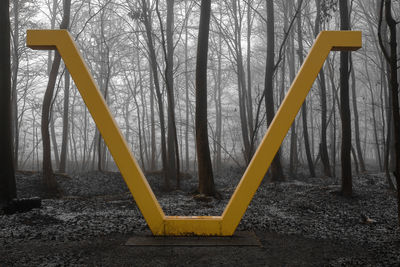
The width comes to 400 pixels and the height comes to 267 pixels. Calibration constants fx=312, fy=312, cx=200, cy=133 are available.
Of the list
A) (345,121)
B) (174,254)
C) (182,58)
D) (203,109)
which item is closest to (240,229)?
(174,254)

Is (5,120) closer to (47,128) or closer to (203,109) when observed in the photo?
(47,128)

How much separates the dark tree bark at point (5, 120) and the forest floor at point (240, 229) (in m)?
0.89

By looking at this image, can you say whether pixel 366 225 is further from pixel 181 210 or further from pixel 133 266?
pixel 133 266

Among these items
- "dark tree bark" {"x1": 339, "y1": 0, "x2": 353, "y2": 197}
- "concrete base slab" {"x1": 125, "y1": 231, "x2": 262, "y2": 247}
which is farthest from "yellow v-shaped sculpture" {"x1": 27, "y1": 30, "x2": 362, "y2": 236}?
"dark tree bark" {"x1": 339, "y1": 0, "x2": 353, "y2": 197}

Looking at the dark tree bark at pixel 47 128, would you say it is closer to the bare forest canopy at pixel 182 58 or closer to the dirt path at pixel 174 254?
the bare forest canopy at pixel 182 58

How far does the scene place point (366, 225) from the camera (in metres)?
5.89

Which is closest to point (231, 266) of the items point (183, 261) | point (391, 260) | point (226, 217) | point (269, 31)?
point (183, 261)

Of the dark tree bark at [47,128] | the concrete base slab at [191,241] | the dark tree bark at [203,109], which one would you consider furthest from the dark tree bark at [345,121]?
the dark tree bark at [47,128]

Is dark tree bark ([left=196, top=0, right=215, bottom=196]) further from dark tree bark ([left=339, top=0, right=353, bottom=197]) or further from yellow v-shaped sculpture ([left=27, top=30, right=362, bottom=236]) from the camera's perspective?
yellow v-shaped sculpture ([left=27, top=30, right=362, bottom=236])

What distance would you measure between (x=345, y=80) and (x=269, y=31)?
5.03 meters

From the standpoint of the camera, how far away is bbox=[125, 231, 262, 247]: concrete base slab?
13.1 ft

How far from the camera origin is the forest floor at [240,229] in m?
3.62

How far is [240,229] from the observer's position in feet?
16.9

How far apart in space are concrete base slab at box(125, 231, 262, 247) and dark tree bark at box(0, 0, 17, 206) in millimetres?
3909
